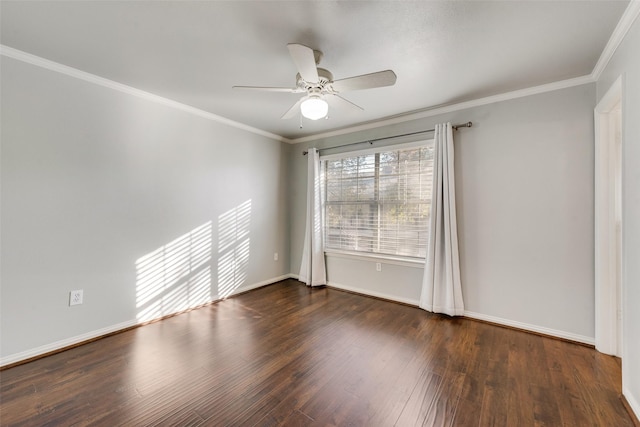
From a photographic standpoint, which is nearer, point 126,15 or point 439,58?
point 126,15

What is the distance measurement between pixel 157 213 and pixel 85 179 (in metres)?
0.70

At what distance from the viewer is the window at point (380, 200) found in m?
3.39

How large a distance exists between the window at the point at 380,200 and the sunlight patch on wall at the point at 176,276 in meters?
1.86

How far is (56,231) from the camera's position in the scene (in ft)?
7.39

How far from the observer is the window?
134 inches

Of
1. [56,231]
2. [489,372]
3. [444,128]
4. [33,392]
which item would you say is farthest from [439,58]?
[33,392]

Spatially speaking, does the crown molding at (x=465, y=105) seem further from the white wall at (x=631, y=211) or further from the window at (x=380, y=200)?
the white wall at (x=631, y=211)

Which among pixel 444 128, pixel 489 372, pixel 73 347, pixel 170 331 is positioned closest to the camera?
pixel 489 372

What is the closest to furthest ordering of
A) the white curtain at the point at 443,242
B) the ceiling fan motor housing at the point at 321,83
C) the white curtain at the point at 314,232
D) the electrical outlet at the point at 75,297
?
the ceiling fan motor housing at the point at 321,83, the electrical outlet at the point at 75,297, the white curtain at the point at 443,242, the white curtain at the point at 314,232

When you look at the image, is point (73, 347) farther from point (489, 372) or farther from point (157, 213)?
point (489, 372)

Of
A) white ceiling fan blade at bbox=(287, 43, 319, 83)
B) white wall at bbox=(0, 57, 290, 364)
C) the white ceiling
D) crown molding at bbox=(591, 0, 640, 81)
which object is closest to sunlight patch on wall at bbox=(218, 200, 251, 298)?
white wall at bbox=(0, 57, 290, 364)

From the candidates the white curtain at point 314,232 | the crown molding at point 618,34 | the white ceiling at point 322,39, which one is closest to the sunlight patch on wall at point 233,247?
the white curtain at point 314,232

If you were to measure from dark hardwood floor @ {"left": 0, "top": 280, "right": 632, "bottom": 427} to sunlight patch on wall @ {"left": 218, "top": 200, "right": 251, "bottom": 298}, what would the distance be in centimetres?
87

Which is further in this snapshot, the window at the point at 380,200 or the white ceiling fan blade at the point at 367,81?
the window at the point at 380,200
